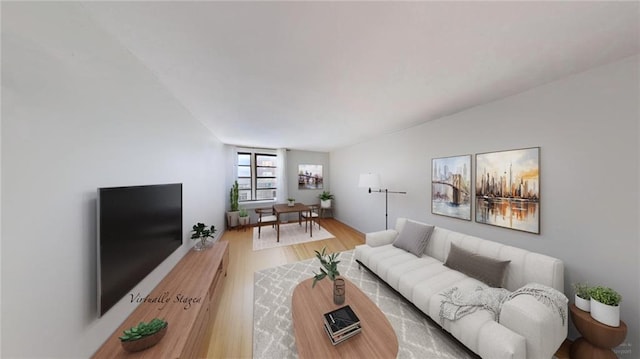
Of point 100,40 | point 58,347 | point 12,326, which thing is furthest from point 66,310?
point 100,40

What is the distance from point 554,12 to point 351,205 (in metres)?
4.34

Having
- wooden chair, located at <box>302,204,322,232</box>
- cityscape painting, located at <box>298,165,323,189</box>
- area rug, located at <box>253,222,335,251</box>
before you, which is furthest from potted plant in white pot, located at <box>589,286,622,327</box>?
cityscape painting, located at <box>298,165,323,189</box>

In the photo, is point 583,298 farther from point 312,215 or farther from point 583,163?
point 312,215

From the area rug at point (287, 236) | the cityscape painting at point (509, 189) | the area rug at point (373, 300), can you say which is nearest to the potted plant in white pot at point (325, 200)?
the area rug at point (287, 236)

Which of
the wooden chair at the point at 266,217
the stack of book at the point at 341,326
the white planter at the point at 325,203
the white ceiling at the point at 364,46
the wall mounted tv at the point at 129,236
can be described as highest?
the white ceiling at the point at 364,46

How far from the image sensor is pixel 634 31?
3.81 feet

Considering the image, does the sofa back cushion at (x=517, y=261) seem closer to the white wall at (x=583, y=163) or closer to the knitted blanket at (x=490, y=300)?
the knitted blanket at (x=490, y=300)

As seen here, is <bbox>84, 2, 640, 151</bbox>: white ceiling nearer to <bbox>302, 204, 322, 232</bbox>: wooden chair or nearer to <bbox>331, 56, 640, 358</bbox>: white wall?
<bbox>331, 56, 640, 358</bbox>: white wall

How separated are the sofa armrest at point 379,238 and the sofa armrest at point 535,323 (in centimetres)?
145

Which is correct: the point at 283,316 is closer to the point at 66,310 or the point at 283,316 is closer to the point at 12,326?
the point at 66,310

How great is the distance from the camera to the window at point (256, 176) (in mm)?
5355

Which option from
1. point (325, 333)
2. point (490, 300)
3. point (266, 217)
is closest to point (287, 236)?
point (266, 217)

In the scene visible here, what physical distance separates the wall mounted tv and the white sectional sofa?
236cm

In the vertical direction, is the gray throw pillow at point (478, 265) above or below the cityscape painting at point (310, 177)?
below
